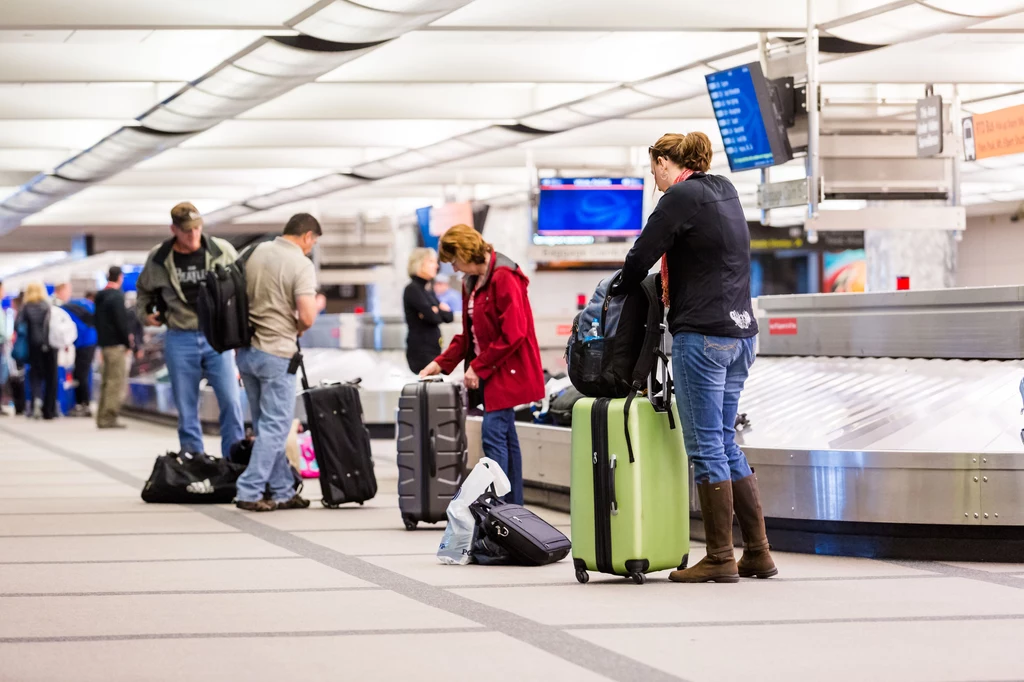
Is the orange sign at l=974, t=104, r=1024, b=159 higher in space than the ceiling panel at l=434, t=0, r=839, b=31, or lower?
lower

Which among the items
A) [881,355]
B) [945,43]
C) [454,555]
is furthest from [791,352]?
[945,43]

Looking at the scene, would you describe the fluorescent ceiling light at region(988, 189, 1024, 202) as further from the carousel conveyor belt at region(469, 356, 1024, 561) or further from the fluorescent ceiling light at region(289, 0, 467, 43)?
the carousel conveyor belt at region(469, 356, 1024, 561)

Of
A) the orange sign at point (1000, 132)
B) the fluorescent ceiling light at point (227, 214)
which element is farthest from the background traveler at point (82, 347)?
the orange sign at point (1000, 132)

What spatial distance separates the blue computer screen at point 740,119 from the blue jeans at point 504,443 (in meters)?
5.01

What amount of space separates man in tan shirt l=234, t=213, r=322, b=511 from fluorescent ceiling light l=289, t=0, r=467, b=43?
5.84 ft

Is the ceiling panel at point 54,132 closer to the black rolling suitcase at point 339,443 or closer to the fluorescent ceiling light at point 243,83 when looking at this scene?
the fluorescent ceiling light at point 243,83

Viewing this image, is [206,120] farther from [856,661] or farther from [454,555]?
[856,661]

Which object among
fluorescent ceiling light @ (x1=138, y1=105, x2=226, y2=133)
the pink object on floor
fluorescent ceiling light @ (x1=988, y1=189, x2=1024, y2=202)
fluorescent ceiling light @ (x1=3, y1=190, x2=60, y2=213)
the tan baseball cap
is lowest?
the pink object on floor

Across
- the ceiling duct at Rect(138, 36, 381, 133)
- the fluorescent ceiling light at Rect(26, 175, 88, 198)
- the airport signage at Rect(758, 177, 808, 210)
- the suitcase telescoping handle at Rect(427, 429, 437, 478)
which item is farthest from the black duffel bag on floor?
the fluorescent ceiling light at Rect(26, 175, 88, 198)

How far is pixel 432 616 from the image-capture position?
202 inches

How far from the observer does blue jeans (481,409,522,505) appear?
7688 millimetres

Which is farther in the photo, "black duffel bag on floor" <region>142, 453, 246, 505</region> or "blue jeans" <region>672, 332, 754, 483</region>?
"black duffel bag on floor" <region>142, 453, 246, 505</region>

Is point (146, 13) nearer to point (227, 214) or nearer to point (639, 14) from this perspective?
point (639, 14)

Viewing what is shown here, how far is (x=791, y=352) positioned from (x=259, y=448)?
3143 mm
